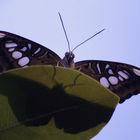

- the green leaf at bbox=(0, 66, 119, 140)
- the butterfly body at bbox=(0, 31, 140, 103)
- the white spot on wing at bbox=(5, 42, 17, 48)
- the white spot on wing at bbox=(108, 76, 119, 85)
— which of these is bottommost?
the white spot on wing at bbox=(108, 76, 119, 85)

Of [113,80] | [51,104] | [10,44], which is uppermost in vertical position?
[51,104]

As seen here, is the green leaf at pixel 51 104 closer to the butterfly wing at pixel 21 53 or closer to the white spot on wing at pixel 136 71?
the butterfly wing at pixel 21 53

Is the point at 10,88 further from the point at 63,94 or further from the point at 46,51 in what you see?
the point at 46,51

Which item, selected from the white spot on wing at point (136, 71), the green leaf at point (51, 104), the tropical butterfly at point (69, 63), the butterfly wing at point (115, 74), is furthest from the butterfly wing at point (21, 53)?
the green leaf at point (51, 104)

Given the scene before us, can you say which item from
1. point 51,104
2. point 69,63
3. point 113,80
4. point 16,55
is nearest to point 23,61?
point 16,55

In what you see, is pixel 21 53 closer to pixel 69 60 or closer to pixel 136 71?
pixel 69 60

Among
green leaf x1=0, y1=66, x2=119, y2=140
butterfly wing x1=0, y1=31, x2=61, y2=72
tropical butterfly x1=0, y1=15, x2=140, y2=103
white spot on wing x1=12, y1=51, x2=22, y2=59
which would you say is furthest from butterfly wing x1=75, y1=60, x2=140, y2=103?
green leaf x1=0, y1=66, x2=119, y2=140

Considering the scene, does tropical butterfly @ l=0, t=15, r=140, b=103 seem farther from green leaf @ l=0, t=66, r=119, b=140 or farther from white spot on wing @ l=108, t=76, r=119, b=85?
green leaf @ l=0, t=66, r=119, b=140
